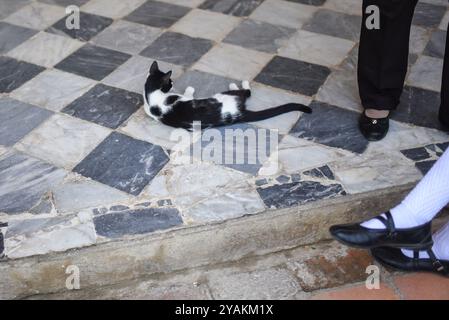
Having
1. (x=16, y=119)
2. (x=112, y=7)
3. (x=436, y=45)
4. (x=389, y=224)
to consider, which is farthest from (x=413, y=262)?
(x=112, y=7)

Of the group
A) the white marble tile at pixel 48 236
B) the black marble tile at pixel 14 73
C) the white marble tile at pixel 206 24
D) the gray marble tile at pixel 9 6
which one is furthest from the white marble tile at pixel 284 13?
the white marble tile at pixel 48 236

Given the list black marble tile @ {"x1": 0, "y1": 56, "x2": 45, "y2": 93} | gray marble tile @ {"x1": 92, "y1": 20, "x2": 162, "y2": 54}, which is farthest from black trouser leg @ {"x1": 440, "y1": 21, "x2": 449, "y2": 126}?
black marble tile @ {"x1": 0, "y1": 56, "x2": 45, "y2": 93}

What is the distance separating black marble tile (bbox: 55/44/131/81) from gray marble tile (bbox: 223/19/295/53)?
1.62 feet

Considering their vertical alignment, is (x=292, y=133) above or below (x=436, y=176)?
below

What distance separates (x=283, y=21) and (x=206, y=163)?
1.06 m

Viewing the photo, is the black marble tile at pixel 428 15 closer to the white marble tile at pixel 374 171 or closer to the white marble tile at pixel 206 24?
the white marble tile at pixel 206 24

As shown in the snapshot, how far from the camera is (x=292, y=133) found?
1973mm

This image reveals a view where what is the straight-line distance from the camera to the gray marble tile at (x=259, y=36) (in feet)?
8.00

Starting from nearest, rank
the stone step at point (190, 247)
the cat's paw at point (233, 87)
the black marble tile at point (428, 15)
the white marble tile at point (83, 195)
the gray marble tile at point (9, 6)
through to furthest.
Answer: the stone step at point (190, 247) < the white marble tile at point (83, 195) < the cat's paw at point (233, 87) < the black marble tile at point (428, 15) < the gray marble tile at point (9, 6)

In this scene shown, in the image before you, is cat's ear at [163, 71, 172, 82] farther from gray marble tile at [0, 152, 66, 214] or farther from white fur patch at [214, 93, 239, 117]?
gray marble tile at [0, 152, 66, 214]

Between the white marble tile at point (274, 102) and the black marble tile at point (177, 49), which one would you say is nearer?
the white marble tile at point (274, 102)

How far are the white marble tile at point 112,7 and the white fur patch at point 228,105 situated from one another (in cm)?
92
